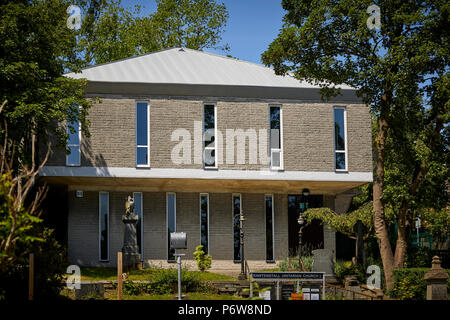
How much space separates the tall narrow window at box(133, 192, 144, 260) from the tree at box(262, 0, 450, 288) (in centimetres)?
888

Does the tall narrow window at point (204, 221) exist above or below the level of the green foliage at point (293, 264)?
above

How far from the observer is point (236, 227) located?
2830cm

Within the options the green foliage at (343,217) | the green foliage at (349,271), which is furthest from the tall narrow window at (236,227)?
the green foliage at (349,271)

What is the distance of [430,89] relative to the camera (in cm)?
2325

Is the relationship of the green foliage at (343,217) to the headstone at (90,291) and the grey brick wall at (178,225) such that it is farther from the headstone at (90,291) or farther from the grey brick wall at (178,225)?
the headstone at (90,291)

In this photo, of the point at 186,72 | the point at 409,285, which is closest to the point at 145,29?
the point at 186,72

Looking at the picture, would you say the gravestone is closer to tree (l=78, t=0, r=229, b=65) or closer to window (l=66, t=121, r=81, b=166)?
window (l=66, t=121, r=81, b=166)

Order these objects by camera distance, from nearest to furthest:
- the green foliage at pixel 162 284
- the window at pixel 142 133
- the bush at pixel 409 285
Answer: the green foliage at pixel 162 284 < the bush at pixel 409 285 < the window at pixel 142 133

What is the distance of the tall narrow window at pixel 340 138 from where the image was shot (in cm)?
2755

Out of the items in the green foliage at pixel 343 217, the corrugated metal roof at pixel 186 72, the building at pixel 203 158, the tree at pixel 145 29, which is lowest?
the green foliage at pixel 343 217

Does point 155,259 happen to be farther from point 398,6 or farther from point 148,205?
point 398,6

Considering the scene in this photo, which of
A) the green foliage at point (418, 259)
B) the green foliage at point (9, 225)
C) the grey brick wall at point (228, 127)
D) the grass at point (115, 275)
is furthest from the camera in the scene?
the grey brick wall at point (228, 127)

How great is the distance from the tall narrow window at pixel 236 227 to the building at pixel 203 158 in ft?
0.15
